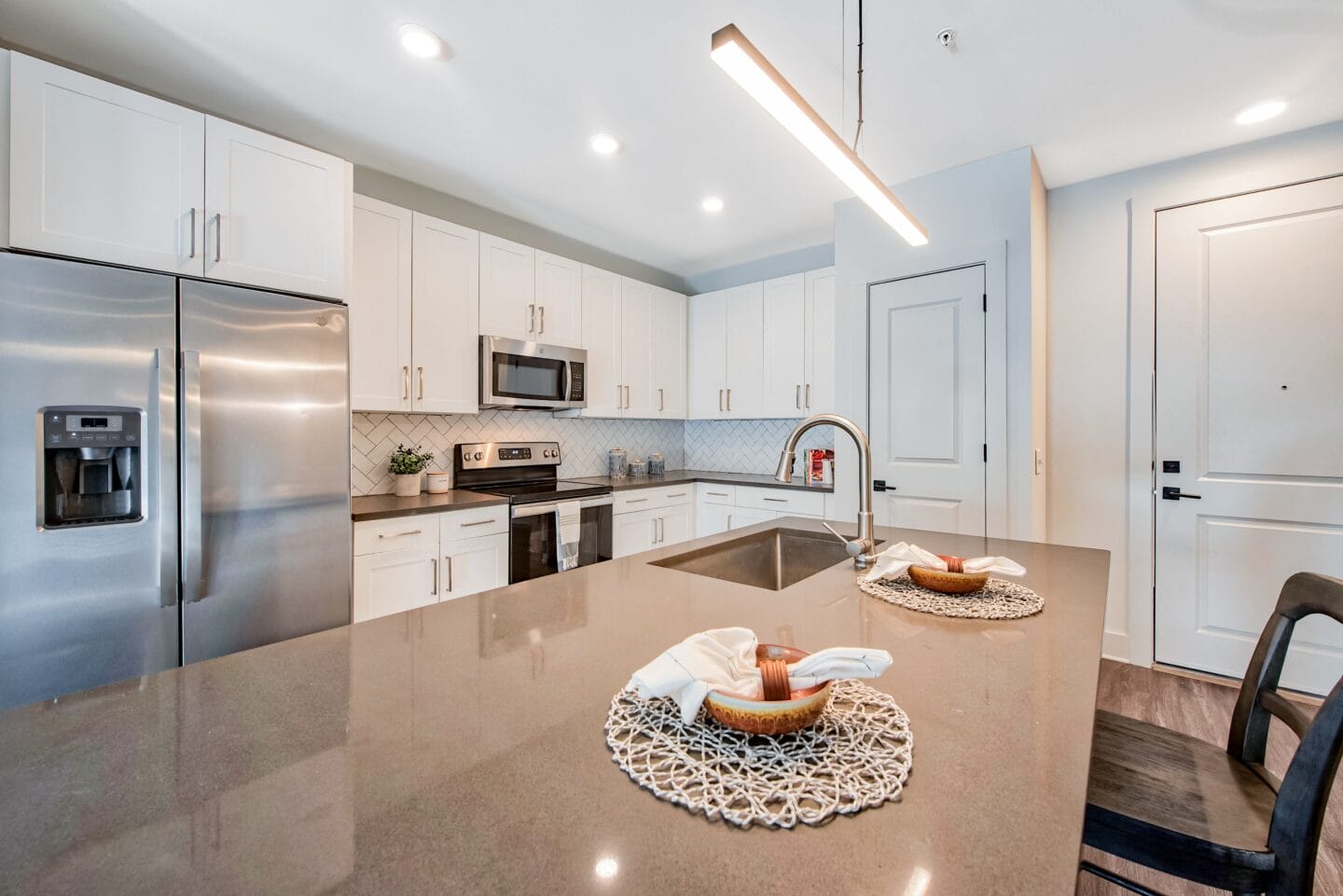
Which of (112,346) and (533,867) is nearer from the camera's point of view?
(533,867)

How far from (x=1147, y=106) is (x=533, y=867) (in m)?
3.24

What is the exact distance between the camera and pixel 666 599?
1.19 m

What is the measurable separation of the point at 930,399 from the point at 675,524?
189 cm

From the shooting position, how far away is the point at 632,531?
11.8 ft

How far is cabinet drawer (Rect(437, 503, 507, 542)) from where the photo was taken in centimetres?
264

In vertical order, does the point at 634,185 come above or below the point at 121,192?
above

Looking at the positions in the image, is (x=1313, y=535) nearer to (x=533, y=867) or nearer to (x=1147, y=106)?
(x=1147, y=106)

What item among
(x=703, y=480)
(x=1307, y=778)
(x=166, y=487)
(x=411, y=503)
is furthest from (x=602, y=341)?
(x=1307, y=778)

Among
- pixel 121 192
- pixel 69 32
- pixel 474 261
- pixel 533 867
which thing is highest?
pixel 69 32

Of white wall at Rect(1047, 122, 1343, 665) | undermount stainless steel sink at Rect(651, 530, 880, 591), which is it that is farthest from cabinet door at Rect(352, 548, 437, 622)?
white wall at Rect(1047, 122, 1343, 665)

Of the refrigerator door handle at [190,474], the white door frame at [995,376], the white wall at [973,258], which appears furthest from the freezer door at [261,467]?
the white door frame at [995,376]

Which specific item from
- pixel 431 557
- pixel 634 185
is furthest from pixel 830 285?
pixel 431 557

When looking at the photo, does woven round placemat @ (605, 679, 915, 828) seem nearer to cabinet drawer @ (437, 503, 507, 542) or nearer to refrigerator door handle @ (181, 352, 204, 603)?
refrigerator door handle @ (181, 352, 204, 603)

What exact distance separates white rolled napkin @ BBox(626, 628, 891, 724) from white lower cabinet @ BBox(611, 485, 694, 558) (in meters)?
2.63
